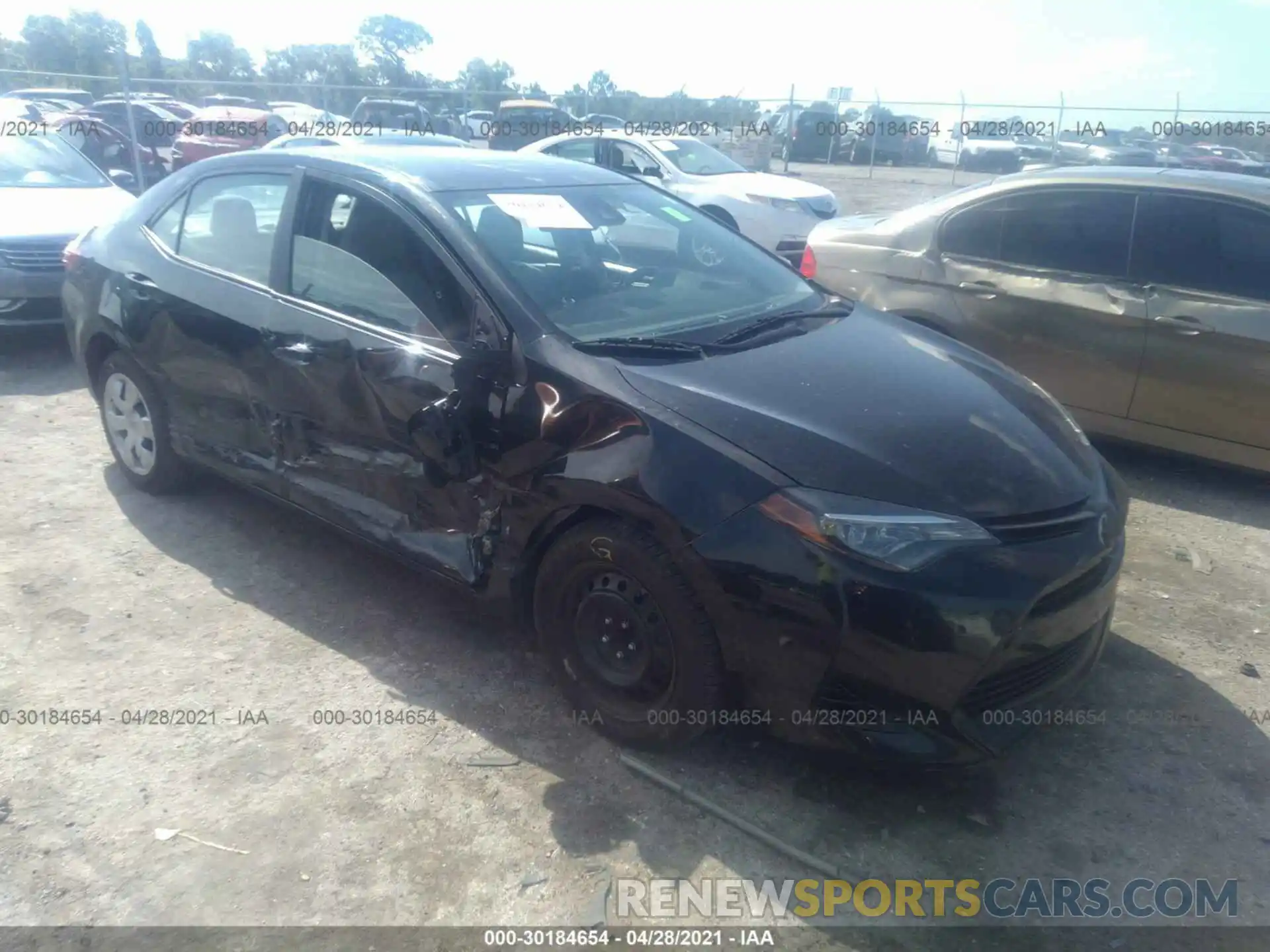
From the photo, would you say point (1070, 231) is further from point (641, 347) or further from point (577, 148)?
point (577, 148)

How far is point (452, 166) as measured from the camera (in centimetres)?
390

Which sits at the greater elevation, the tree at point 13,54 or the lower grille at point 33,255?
the tree at point 13,54

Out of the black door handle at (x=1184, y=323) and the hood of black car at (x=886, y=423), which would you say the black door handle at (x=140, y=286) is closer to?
the hood of black car at (x=886, y=423)

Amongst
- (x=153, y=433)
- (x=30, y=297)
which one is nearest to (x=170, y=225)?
(x=153, y=433)

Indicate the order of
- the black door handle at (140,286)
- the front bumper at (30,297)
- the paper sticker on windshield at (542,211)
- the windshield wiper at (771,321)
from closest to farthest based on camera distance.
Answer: the windshield wiper at (771,321) < the paper sticker on windshield at (542,211) < the black door handle at (140,286) < the front bumper at (30,297)

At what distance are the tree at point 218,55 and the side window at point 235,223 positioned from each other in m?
45.6

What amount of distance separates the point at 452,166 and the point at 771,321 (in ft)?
4.67

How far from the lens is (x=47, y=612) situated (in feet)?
12.9

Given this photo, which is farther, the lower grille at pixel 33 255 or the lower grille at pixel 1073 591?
the lower grille at pixel 33 255

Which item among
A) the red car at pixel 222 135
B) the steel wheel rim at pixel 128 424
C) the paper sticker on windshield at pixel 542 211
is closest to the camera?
the paper sticker on windshield at pixel 542 211

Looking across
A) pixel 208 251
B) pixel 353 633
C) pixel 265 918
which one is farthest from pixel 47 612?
pixel 265 918

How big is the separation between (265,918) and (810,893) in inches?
55.5

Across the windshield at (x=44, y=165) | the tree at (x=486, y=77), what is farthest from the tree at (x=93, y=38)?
Answer: the windshield at (x=44, y=165)

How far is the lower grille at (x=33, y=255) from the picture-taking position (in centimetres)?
707
